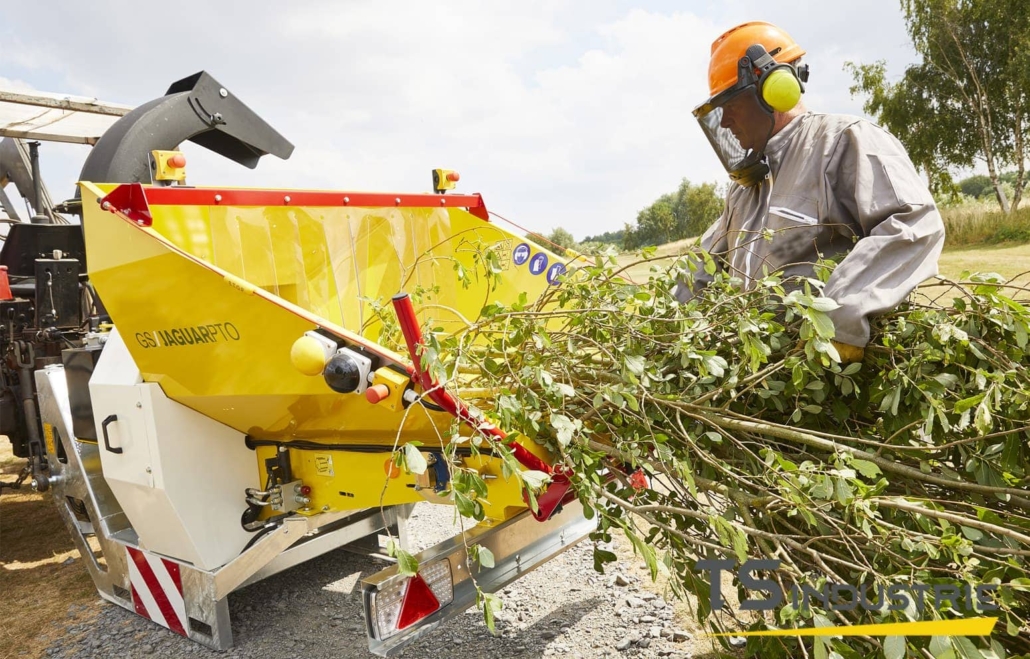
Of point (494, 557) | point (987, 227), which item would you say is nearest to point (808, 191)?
point (494, 557)

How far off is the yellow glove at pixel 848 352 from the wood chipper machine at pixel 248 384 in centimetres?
91

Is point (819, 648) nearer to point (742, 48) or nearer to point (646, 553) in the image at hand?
point (646, 553)

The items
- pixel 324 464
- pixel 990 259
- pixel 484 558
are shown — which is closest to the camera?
pixel 484 558

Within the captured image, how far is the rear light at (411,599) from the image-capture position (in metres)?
2.24

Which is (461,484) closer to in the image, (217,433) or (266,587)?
(217,433)

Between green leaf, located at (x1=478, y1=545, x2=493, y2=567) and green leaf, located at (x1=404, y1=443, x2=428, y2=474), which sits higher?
green leaf, located at (x1=404, y1=443, x2=428, y2=474)

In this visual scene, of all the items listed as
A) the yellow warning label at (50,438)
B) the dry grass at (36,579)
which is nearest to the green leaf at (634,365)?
the dry grass at (36,579)

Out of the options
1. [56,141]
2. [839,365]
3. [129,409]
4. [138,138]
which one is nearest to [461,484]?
[839,365]

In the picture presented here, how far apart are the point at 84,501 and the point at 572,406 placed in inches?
115

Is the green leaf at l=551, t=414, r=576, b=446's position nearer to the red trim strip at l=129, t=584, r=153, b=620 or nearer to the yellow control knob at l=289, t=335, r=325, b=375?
the yellow control knob at l=289, t=335, r=325, b=375

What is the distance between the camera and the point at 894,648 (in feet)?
5.20

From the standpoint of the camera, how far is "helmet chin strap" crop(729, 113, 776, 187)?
8.84 feet

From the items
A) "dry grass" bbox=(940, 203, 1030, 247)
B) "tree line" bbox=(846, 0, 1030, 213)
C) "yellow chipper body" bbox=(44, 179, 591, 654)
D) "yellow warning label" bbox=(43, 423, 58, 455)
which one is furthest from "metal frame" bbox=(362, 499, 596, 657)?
"tree line" bbox=(846, 0, 1030, 213)

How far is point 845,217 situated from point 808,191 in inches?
6.0
